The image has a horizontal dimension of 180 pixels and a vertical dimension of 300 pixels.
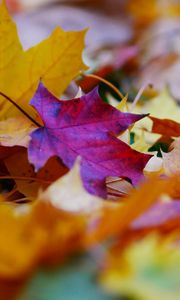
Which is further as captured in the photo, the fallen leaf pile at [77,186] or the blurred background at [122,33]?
the blurred background at [122,33]

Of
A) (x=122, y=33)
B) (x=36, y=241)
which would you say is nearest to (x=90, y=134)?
(x=36, y=241)

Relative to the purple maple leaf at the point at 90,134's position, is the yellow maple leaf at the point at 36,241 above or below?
above

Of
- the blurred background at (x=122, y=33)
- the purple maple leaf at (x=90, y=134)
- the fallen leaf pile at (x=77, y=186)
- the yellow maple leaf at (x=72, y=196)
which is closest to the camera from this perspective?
the fallen leaf pile at (x=77, y=186)

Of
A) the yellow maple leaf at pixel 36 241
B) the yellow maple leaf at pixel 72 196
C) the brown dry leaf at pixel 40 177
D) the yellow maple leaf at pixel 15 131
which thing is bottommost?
the brown dry leaf at pixel 40 177

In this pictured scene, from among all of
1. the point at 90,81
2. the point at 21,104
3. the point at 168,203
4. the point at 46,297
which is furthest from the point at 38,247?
the point at 90,81

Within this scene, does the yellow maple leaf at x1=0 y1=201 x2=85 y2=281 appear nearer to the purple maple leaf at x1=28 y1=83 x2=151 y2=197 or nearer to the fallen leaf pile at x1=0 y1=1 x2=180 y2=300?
the fallen leaf pile at x1=0 y1=1 x2=180 y2=300

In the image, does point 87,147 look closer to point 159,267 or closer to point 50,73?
point 50,73

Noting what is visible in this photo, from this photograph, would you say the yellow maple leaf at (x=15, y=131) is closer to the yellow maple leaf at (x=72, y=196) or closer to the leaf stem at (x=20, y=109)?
the leaf stem at (x=20, y=109)

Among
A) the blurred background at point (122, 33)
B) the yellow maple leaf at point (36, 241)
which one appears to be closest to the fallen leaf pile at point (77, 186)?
the yellow maple leaf at point (36, 241)

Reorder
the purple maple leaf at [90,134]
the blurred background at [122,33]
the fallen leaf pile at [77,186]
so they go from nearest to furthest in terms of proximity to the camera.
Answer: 1. the fallen leaf pile at [77,186]
2. the purple maple leaf at [90,134]
3. the blurred background at [122,33]
